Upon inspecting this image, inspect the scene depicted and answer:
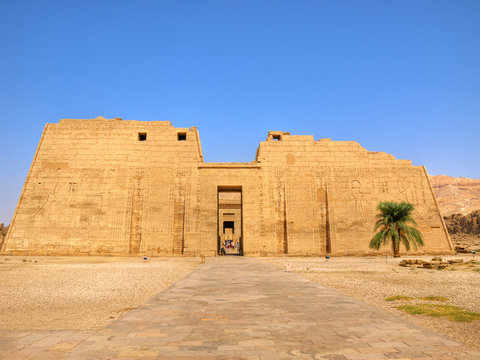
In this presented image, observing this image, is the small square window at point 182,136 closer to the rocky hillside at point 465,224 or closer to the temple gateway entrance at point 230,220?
the temple gateway entrance at point 230,220

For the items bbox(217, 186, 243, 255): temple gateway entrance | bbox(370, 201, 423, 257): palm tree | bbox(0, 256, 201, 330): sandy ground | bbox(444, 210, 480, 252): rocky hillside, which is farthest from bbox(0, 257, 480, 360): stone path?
bbox(444, 210, 480, 252): rocky hillside

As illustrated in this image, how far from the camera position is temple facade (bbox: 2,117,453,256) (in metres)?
19.5

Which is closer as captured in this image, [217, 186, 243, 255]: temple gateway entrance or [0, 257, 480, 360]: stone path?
[0, 257, 480, 360]: stone path

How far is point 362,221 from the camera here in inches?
797

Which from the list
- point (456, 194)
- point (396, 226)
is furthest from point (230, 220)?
point (456, 194)

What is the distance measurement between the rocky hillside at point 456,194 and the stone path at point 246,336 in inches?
2206

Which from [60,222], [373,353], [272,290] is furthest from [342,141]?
[373,353]

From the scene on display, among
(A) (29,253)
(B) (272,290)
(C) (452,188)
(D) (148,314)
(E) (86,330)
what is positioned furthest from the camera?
(C) (452,188)

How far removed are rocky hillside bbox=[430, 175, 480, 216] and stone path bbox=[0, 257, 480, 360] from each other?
184 ft

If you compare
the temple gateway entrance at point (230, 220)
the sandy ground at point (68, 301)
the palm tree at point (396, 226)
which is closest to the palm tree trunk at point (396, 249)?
the palm tree at point (396, 226)

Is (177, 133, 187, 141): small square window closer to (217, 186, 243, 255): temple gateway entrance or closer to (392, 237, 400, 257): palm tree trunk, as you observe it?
(217, 186, 243, 255): temple gateway entrance

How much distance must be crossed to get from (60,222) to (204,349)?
20.2 meters

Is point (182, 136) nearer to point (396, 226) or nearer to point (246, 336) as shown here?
point (396, 226)

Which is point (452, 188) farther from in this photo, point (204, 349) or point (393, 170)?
point (204, 349)
